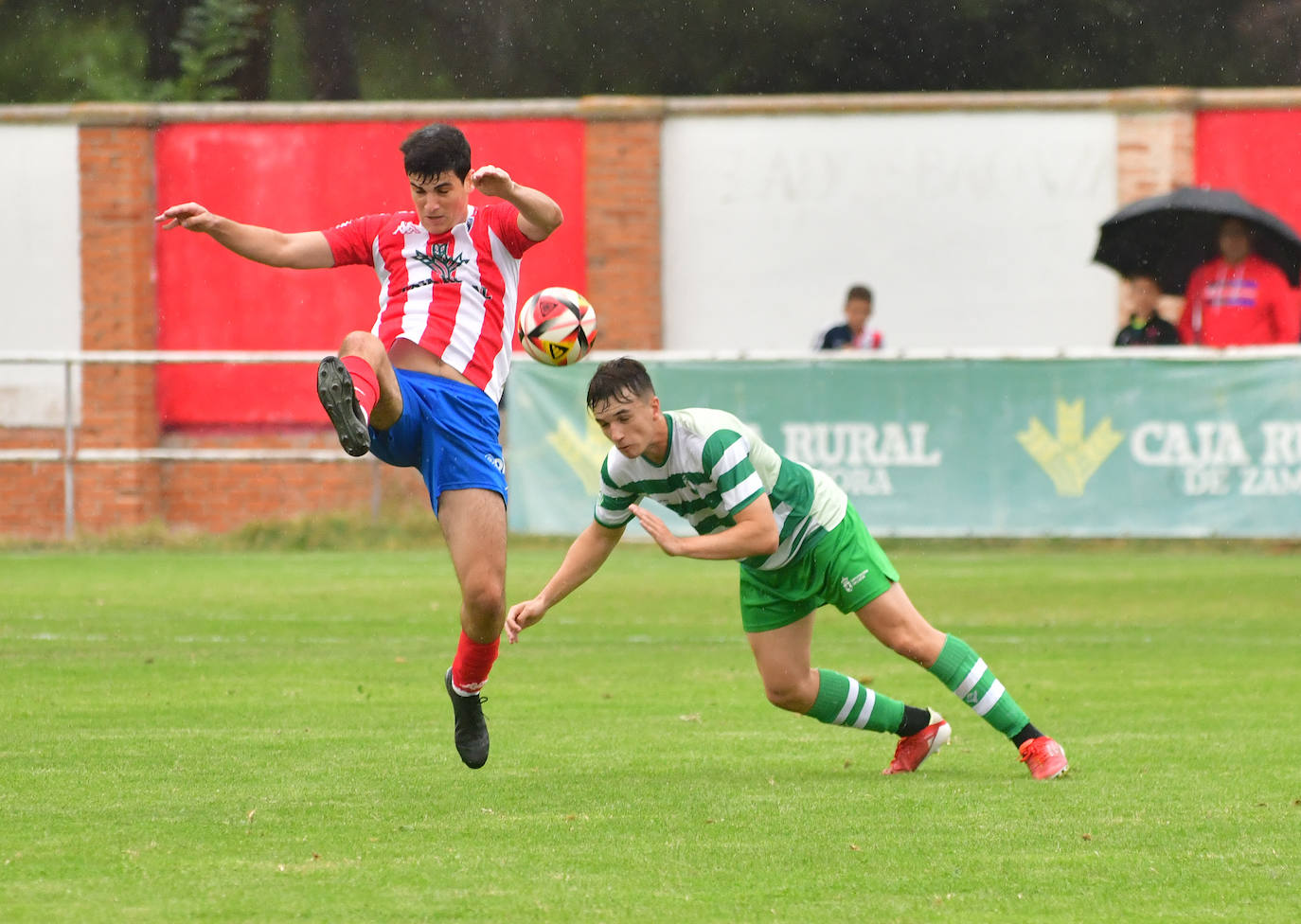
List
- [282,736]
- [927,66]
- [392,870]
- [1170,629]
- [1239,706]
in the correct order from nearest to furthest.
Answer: [392,870]
[282,736]
[1239,706]
[1170,629]
[927,66]

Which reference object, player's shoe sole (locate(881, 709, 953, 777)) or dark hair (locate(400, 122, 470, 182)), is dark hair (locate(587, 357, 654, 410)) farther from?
player's shoe sole (locate(881, 709, 953, 777))

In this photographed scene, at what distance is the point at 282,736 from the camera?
8336mm

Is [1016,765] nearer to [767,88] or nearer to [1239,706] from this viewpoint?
[1239,706]

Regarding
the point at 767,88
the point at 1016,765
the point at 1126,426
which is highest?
the point at 767,88

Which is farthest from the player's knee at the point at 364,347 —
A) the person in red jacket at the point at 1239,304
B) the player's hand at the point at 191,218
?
the person in red jacket at the point at 1239,304

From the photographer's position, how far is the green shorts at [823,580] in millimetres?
7504

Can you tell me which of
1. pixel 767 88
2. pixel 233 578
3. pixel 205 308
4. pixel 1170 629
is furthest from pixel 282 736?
pixel 767 88

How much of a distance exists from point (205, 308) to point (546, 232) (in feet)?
57.5

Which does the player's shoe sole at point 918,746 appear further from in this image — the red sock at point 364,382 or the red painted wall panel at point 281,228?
the red painted wall panel at point 281,228

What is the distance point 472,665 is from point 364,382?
1.25m

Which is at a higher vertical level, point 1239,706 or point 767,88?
point 767,88

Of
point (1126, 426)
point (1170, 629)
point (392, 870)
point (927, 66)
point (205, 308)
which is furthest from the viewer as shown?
point (927, 66)

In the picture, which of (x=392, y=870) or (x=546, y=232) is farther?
(x=546, y=232)

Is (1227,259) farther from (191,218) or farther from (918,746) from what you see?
(191,218)
